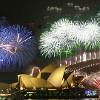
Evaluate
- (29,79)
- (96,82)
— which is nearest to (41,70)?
(29,79)

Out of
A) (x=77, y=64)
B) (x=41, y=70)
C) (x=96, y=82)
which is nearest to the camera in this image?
(x=96, y=82)

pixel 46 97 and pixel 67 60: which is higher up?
pixel 67 60

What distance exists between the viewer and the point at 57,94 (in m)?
42.2

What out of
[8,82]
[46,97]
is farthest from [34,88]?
[8,82]

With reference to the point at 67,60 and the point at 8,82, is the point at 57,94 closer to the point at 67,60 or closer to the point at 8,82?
the point at 67,60

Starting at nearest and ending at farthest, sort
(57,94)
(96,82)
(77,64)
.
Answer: (96,82) → (57,94) → (77,64)

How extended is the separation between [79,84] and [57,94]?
8.17 feet

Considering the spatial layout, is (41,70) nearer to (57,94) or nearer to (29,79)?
(29,79)

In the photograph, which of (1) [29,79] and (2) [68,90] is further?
(1) [29,79]

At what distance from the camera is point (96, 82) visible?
3900 centimetres

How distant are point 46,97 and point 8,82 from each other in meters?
11.9

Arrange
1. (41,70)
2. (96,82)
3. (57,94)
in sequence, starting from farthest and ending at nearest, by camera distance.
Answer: (41,70) → (57,94) → (96,82)

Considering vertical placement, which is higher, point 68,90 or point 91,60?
point 91,60

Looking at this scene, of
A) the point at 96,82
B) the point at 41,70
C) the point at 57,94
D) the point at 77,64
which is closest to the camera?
the point at 96,82
